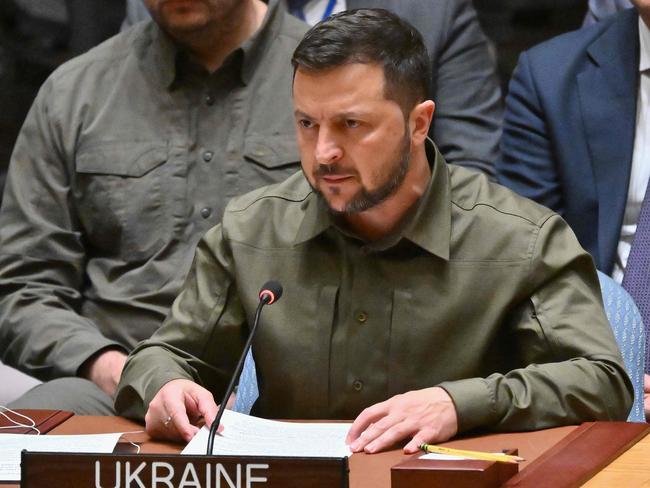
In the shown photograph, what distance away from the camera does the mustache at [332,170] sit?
2.09m

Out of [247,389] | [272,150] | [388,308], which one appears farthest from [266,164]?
[388,308]

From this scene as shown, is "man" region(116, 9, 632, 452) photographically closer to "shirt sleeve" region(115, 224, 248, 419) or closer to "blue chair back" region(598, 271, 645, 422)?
"shirt sleeve" region(115, 224, 248, 419)

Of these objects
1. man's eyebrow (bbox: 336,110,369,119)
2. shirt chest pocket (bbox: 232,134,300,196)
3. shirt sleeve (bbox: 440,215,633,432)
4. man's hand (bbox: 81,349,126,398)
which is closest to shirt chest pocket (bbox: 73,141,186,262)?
shirt chest pocket (bbox: 232,134,300,196)

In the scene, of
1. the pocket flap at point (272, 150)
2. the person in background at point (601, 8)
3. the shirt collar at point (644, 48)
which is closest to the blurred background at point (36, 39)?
the pocket flap at point (272, 150)

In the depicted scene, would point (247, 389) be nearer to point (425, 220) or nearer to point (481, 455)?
point (425, 220)

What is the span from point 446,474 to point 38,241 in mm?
1622

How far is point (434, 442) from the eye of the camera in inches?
73.5

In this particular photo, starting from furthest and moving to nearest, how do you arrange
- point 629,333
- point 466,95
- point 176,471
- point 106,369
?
1. point 466,95
2. point 106,369
3. point 629,333
4. point 176,471

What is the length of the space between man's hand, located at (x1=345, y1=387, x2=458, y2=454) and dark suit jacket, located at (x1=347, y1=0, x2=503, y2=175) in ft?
4.24

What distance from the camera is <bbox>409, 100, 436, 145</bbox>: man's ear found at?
2.18 m

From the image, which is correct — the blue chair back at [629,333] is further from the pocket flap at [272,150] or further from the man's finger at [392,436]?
the pocket flap at [272,150]

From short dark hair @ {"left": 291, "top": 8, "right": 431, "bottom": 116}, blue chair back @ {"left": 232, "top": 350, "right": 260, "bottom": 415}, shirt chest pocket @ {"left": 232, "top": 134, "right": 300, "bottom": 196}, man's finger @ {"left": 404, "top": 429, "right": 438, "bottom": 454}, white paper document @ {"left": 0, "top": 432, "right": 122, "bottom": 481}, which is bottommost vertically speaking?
blue chair back @ {"left": 232, "top": 350, "right": 260, "bottom": 415}

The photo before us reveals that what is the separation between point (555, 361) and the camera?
2.08 m

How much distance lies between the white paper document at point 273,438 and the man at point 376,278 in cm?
12
